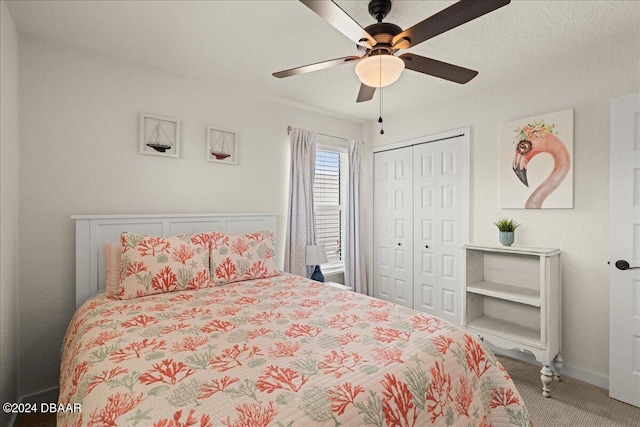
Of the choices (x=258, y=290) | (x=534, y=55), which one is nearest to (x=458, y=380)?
(x=258, y=290)

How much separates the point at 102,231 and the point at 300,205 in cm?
187

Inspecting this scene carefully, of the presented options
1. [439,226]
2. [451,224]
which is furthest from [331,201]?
[451,224]

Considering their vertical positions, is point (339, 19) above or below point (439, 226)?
above

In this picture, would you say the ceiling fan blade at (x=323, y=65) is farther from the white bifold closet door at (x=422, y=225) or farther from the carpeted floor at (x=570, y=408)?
the carpeted floor at (x=570, y=408)

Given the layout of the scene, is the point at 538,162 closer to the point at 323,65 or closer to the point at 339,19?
the point at 323,65

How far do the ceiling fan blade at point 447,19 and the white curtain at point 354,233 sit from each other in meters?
2.46

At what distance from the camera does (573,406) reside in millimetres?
2182

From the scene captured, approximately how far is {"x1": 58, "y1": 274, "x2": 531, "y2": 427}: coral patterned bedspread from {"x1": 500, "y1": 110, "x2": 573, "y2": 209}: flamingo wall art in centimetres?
178

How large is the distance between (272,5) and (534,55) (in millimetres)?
2058

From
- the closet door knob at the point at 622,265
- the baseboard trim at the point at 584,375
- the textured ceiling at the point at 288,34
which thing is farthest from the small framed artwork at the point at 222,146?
the baseboard trim at the point at 584,375

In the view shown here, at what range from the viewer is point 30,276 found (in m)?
2.20

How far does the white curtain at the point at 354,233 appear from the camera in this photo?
401cm

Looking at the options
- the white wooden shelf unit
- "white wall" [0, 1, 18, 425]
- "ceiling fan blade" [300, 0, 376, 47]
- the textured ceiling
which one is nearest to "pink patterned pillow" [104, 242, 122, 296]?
"white wall" [0, 1, 18, 425]

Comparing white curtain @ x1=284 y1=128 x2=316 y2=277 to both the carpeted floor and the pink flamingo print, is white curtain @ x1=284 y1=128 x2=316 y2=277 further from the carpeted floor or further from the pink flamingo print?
the carpeted floor
